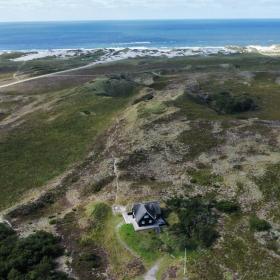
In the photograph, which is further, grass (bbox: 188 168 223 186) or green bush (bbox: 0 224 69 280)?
grass (bbox: 188 168 223 186)

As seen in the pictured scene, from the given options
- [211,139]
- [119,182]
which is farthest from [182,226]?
[211,139]

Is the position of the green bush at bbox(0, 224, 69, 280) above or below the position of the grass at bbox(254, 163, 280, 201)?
below

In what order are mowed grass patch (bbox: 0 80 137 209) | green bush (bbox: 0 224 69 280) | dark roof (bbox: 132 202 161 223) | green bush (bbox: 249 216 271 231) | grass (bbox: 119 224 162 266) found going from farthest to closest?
mowed grass patch (bbox: 0 80 137 209) → dark roof (bbox: 132 202 161 223) → green bush (bbox: 249 216 271 231) → grass (bbox: 119 224 162 266) → green bush (bbox: 0 224 69 280)

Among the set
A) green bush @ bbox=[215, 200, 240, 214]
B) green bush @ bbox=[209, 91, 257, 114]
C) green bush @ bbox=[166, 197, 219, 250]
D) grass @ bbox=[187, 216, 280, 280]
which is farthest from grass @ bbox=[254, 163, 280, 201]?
green bush @ bbox=[209, 91, 257, 114]

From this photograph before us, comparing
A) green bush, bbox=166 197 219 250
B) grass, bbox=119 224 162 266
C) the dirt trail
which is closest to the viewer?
the dirt trail

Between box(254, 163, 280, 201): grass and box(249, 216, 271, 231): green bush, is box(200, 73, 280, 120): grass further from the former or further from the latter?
box(249, 216, 271, 231): green bush

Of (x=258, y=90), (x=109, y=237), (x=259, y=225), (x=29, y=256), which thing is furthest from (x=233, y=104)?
(x=29, y=256)

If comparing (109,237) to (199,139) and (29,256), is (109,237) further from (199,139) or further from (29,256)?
(199,139)
